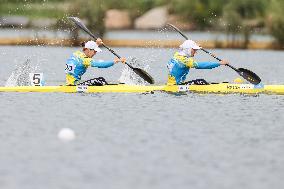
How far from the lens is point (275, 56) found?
81.4m

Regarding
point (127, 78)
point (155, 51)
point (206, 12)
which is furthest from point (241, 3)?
point (127, 78)

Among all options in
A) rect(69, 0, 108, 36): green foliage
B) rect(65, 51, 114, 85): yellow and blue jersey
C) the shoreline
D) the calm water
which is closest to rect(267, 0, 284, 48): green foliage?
the shoreline

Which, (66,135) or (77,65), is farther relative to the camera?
(77,65)

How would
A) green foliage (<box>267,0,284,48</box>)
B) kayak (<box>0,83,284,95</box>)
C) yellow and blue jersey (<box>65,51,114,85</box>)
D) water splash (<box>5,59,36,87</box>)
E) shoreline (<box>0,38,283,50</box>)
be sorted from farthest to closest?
shoreline (<box>0,38,283,50</box>) < green foliage (<box>267,0,284,48</box>) < water splash (<box>5,59,36,87</box>) < yellow and blue jersey (<box>65,51,114,85</box>) < kayak (<box>0,83,284,95</box>)

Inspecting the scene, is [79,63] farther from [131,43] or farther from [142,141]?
[131,43]

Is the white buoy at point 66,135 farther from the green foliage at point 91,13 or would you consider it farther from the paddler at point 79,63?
the green foliage at point 91,13

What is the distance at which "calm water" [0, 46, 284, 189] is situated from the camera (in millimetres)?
21594

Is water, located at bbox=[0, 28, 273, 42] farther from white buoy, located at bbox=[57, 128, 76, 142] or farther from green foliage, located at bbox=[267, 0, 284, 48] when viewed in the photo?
white buoy, located at bbox=[57, 128, 76, 142]

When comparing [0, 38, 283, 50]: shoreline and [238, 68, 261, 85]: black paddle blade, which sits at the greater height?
[0, 38, 283, 50]: shoreline

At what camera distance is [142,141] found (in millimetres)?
26484

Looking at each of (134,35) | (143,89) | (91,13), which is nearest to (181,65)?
(143,89)

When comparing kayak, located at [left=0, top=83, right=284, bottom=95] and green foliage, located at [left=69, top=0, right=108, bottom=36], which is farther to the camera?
green foliage, located at [left=69, top=0, right=108, bottom=36]

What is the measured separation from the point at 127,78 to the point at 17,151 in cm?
2258

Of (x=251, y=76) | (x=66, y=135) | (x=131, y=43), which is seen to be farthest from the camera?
(x=131, y=43)
